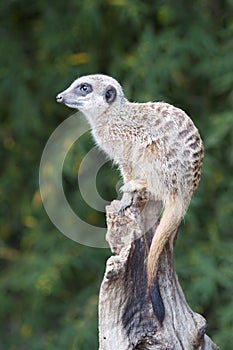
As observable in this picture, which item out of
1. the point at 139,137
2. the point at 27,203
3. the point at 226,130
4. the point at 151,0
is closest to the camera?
the point at 139,137

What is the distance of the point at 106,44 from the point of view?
13.1 ft

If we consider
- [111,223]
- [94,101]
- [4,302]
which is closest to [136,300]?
[111,223]

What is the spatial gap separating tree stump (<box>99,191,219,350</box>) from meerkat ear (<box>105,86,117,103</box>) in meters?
0.32

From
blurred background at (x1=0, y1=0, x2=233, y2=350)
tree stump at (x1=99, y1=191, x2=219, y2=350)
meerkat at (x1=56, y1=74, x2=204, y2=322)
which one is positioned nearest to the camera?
tree stump at (x1=99, y1=191, x2=219, y2=350)

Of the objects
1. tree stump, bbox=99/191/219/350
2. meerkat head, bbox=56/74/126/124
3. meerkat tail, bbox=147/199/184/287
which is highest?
meerkat head, bbox=56/74/126/124

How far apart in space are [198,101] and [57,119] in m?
0.66

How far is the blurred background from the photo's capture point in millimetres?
3689

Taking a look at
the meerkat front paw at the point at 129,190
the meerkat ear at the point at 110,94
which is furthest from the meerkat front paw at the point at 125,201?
the meerkat ear at the point at 110,94

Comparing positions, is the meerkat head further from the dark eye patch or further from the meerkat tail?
the meerkat tail

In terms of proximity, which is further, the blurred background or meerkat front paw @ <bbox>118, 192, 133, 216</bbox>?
the blurred background

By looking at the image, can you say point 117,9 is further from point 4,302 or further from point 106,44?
point 4,302

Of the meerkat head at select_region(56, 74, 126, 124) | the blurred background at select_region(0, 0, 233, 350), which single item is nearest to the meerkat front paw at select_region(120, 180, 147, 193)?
the meerkat head at select_region(56, 74, 126, 124)

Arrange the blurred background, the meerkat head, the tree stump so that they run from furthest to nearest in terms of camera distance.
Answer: the blurred background
the meerkat head
the tree stump

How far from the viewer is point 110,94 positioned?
8.19 feet
